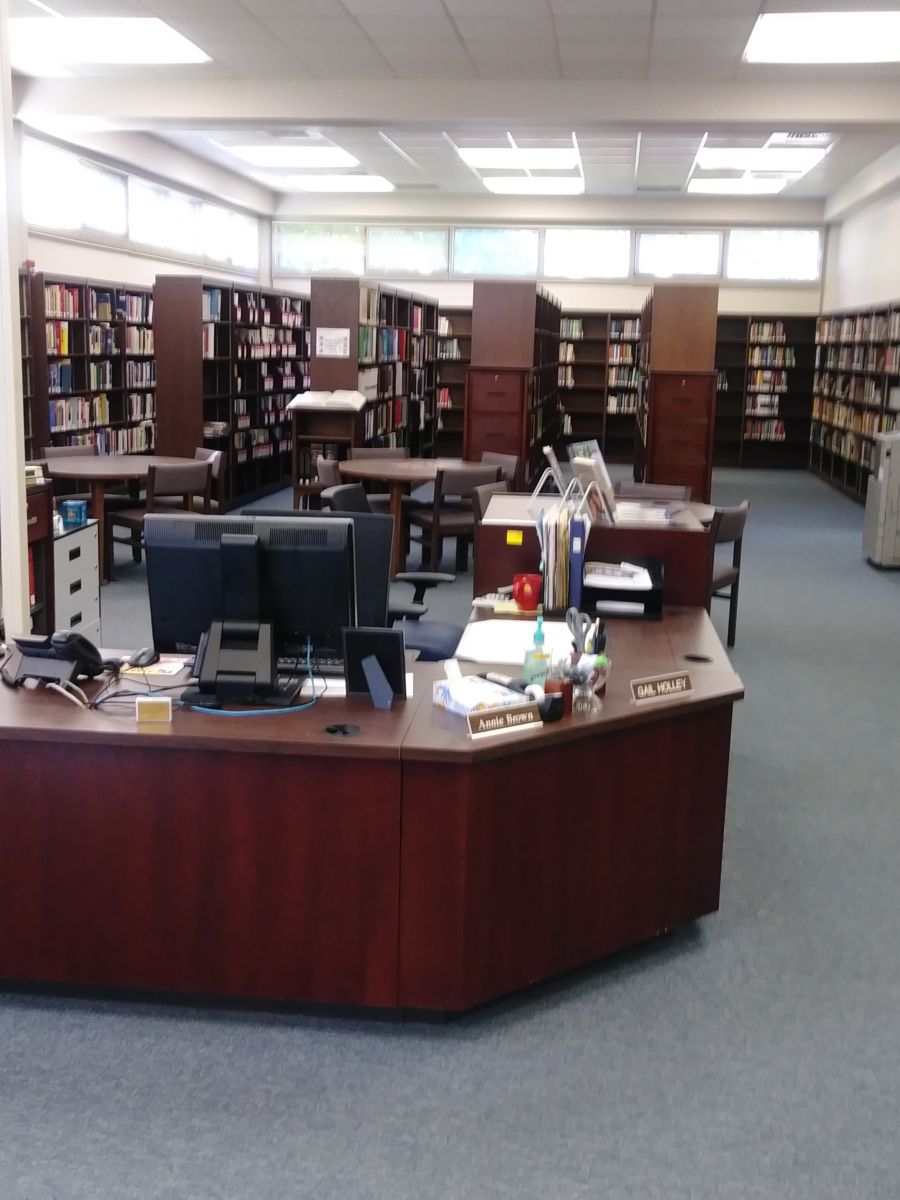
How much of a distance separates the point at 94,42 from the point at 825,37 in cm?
496

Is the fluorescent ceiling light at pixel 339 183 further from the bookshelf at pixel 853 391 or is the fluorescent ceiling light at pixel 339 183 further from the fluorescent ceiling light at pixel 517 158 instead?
the bookshelf at pixel 853 391

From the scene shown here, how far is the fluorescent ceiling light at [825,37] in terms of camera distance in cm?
739

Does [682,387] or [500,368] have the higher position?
[500,368]

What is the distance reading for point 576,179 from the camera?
46.6ft

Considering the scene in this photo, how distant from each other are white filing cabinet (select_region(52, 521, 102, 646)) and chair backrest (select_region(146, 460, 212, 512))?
1530 mm

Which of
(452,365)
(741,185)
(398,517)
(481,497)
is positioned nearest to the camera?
(481,497)

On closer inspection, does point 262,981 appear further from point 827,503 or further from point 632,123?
point 827,503

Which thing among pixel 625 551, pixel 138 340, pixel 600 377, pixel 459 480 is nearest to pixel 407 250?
pixel 600 377

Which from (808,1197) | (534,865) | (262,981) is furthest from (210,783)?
(808,1197)

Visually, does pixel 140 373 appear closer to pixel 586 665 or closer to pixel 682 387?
pixel 682 387

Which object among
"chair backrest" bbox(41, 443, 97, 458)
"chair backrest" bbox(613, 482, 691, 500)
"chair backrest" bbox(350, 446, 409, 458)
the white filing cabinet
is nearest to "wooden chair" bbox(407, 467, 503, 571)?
"chair backrest" bbox(350, 446, 409, 458)

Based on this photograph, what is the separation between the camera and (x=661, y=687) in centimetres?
289

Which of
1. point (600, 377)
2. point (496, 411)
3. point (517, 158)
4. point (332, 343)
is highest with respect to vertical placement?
point (517, 158)

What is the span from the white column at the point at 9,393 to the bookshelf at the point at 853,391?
31.2 feet
